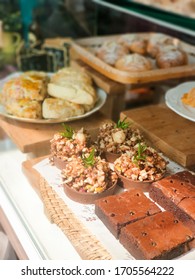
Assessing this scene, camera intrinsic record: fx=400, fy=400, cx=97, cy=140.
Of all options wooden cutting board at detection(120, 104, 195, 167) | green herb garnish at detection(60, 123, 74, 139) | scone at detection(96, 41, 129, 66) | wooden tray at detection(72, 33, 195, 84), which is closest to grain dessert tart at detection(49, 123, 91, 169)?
green herb garnish at detection(60, 123, 74, 139)

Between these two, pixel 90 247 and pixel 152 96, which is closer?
pixel 90 247

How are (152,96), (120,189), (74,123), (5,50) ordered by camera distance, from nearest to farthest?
(120,189)
(74,123)
(152,96)
(5,50)

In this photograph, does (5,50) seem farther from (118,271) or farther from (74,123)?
(118,271)

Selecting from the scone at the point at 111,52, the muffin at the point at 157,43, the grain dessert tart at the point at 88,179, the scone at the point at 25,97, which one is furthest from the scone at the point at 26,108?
the muffin at the point at 157,43

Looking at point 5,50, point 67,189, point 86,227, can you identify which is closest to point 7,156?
point 67,189

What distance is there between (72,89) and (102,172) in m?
0.48

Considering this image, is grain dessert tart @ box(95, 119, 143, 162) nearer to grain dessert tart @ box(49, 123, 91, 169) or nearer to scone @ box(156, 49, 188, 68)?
grain dessert tart @ box(49, 123, 91, 169)

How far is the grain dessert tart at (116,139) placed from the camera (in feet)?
3.74

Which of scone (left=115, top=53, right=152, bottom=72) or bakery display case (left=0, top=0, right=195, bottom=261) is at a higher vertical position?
scone (left=115, top=53, right=152, bottom=72)

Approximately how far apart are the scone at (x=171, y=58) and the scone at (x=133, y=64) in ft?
0.19

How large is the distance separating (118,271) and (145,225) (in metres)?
0.14

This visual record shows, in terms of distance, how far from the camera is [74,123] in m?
1.32

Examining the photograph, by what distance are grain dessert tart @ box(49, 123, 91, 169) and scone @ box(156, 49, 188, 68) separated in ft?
2.21

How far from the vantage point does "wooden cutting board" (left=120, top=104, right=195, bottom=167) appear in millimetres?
1151
